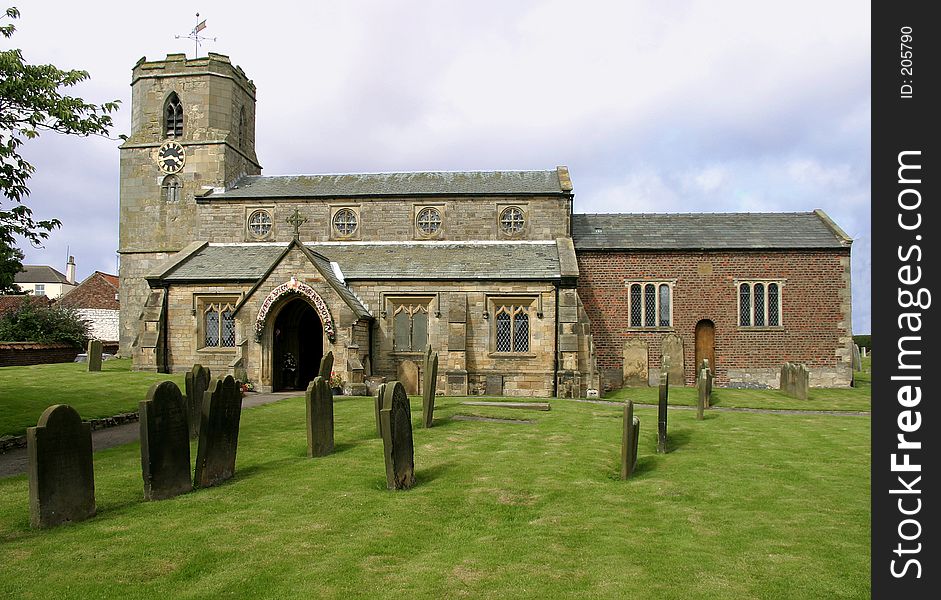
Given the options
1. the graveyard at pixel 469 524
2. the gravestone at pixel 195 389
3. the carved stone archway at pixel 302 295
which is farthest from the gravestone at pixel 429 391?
the carved stone archway at pixel 302 295

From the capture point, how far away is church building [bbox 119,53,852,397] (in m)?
25.5

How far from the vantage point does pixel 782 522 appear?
8.94 meters

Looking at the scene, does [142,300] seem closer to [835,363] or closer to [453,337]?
[453,337]

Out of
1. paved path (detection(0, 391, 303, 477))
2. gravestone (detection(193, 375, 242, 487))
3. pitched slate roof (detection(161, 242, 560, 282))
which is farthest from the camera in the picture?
pitched slate roof (detection(161, 242, 560, 282))

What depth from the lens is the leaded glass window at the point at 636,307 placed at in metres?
29.6

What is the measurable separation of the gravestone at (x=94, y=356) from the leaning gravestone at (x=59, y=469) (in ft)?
66.3

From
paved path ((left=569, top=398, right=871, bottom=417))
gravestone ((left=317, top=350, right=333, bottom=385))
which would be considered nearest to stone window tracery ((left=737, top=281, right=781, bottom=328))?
paved path ((left=569, top=398, right=871, bottom=417))

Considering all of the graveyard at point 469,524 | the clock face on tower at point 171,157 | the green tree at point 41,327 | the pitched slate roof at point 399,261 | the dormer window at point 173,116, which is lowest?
the graveyard at point 469,524

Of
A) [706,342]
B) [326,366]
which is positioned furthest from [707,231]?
[326,366]

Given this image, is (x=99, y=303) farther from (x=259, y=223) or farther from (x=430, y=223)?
(x=430, y=223)

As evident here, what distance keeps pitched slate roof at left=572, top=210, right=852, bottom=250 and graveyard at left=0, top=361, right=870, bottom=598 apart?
15605 millimetres

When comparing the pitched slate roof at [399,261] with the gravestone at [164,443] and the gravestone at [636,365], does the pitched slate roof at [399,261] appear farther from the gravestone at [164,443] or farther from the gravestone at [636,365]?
the gravestone at [164,443]

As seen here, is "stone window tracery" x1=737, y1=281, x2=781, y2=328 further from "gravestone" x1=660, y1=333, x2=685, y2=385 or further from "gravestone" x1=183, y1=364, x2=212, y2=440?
"gravestone" x1=183, y1=364, x2=212, y2=440
